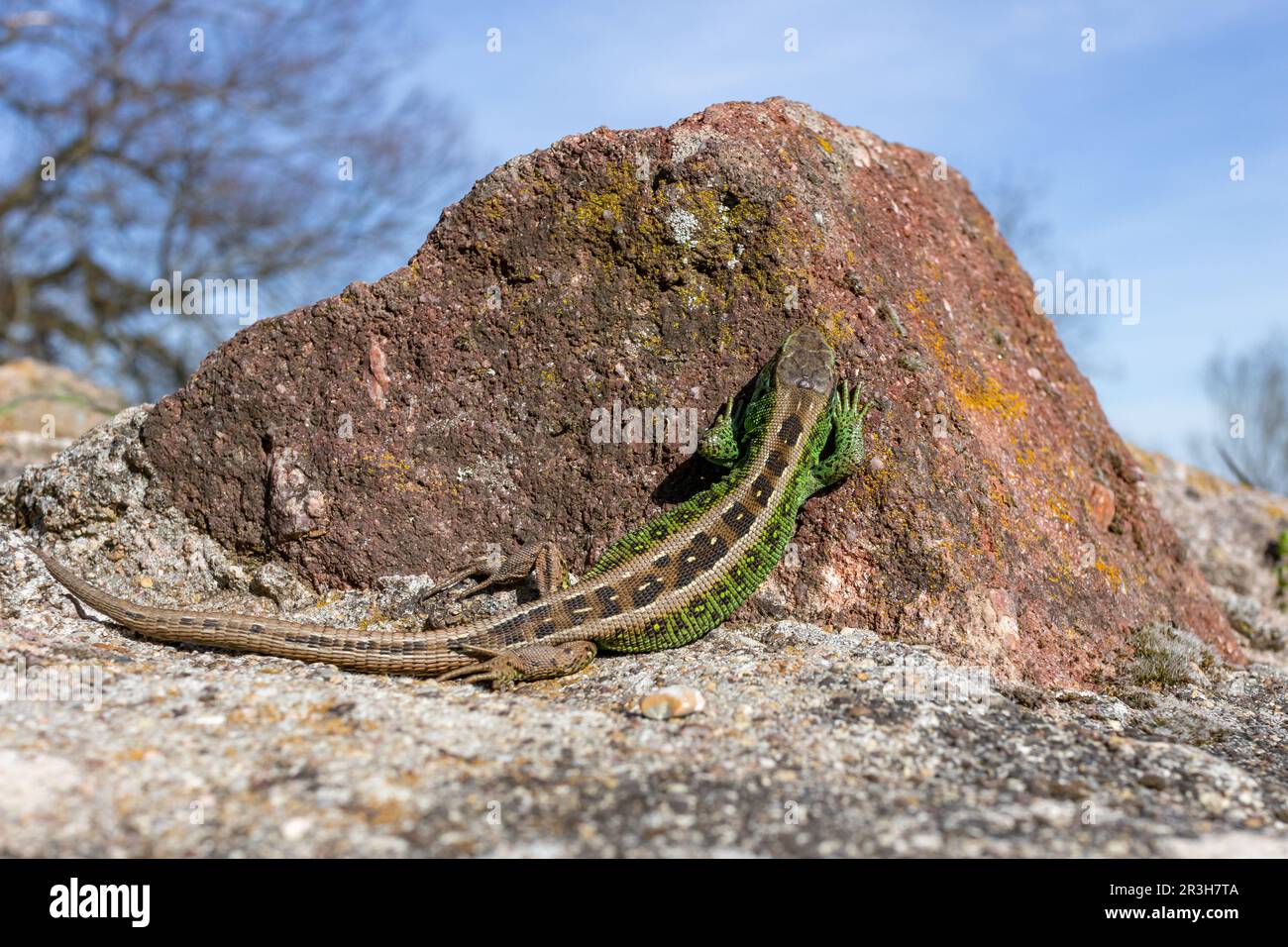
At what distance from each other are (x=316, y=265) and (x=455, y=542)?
46.0ft

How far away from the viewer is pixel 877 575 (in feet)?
18.0

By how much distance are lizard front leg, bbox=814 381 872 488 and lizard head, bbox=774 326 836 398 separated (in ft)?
0.43

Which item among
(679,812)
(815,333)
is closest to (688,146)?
(815,333)

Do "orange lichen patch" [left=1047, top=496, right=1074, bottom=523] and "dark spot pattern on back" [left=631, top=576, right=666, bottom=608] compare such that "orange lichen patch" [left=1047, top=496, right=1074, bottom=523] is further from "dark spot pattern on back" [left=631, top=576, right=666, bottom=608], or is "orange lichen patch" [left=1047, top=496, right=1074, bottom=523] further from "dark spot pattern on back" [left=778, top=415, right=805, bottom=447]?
"dark spot pattern on back" [left=631, top=576, right=666, bottom=608]

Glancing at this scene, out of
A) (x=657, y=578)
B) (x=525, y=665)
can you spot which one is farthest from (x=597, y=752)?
(x=657, y=578)

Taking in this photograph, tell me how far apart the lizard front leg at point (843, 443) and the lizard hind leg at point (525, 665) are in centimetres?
171

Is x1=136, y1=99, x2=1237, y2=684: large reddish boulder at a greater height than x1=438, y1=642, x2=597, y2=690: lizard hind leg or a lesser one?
greater

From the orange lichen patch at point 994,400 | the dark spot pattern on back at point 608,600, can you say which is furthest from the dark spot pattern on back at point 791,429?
the dark spot pattern on back at point 608,600

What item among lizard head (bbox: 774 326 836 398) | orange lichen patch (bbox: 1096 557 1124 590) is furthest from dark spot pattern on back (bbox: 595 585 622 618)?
orange lichen patch (bbox: 1096 557 1124 590)

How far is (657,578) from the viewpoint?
5297 mm

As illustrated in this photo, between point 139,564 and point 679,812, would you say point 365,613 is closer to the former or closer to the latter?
point 139,564

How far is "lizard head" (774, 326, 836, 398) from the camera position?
18.5 feet

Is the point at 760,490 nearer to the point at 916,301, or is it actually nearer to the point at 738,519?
the point at 738,519

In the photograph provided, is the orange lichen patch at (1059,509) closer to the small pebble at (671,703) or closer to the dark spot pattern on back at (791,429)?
the dark spot pattern on back at (791,429)
